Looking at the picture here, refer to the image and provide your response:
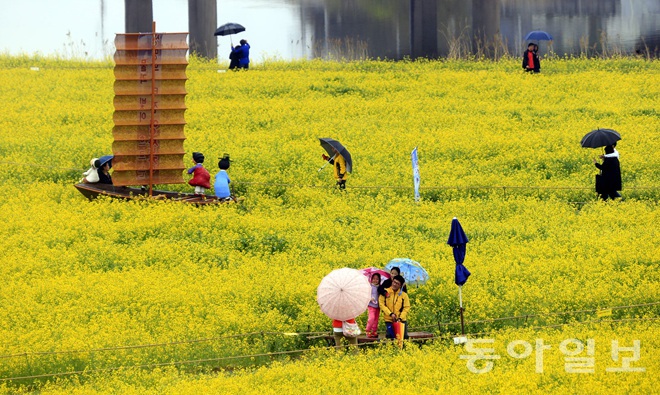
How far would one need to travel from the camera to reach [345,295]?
1479 centimetres

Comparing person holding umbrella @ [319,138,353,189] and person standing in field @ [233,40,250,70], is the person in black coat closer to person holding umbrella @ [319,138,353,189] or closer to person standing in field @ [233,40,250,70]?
person holding umbrella @ [319,138,353,189]

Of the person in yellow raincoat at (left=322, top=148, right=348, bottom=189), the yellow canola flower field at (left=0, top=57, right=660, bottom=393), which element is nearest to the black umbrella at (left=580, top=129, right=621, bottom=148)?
the yellow canola flower field at (left=0, top=57, right=660, bottom=393)

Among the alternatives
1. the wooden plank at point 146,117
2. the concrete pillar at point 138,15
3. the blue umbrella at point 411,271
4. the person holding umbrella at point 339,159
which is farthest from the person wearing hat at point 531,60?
the blue umbrella at point 411,271

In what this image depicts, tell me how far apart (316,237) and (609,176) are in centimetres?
684

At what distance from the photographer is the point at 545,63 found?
41094 millimetres

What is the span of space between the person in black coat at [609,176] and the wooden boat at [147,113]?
29.8 ft

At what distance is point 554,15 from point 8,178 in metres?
50.1

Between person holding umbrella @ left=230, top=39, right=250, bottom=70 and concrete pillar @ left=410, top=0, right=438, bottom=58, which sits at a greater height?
concrete pillar @ left=410, top=0, right=438, bottom=58

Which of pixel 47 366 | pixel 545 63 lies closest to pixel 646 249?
pixel 47 366

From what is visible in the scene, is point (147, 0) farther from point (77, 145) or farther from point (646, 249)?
point (646, 249)

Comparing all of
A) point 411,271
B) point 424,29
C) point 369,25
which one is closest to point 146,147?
point 411,271

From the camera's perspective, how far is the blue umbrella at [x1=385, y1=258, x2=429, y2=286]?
1650cm

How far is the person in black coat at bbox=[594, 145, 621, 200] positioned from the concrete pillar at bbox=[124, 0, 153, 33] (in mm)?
25770

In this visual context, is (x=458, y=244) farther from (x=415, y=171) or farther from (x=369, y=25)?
(x=369, y=25)
